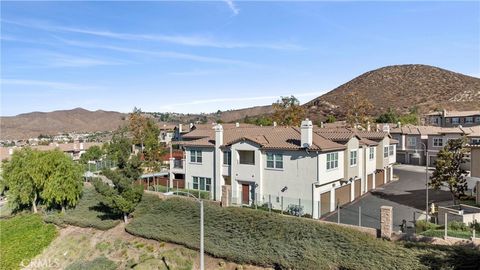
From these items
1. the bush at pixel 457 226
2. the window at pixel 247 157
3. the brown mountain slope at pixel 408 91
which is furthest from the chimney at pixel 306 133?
the brown mountain slope at pixel 408 91

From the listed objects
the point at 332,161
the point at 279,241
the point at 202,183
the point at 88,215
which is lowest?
the point at 88,215

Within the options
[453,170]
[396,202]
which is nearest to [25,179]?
[396,202]

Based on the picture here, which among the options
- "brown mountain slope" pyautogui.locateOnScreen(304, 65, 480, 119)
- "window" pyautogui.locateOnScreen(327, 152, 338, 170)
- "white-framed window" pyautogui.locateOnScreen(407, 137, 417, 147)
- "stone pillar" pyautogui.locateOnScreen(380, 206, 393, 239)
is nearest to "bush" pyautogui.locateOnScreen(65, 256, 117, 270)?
"window" pyautogui.locateOnScreen(327, 152, 338, 170)

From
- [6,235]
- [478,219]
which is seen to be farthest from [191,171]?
[478,219]

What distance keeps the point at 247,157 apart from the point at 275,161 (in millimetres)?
3136

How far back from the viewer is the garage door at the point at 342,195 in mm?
33312

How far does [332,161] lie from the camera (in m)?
33.0

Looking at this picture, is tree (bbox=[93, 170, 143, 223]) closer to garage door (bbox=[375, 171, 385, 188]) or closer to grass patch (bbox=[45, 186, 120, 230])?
grass patch (bbox=[45, 186, 120, 230])

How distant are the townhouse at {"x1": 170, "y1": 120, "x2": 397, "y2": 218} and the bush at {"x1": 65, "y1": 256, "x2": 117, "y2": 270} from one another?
10.2m

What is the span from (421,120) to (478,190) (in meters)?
81.0

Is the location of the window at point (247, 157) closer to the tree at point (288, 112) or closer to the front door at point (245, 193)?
the front door at point (245, 193)

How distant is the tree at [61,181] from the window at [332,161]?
26387 millimetres

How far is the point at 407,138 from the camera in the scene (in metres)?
63.2

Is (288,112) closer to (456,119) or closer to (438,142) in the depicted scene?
(438,142)
